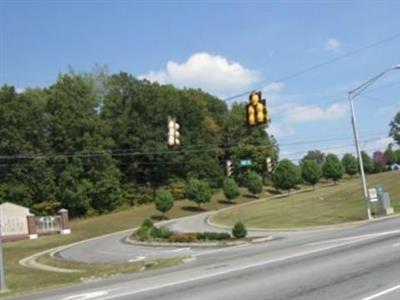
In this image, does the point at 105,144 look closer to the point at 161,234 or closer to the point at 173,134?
the point at 161,234

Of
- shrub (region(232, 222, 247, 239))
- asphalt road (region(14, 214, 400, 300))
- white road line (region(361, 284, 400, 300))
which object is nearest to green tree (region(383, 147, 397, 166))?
shrub (region(232, 222, 247, 239))

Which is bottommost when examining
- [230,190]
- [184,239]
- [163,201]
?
[184,239]

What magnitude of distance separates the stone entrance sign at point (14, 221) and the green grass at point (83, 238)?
334 centimetres

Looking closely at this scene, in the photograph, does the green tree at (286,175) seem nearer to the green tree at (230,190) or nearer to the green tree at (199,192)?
the green tree at (230,190)

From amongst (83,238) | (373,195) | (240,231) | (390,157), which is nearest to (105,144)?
(83,238)

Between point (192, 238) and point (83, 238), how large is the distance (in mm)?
27010

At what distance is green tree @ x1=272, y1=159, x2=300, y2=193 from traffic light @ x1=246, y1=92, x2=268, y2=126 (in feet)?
261

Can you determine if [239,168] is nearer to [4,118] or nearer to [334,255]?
[4,118]

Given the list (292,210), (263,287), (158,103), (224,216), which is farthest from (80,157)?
(263,287)

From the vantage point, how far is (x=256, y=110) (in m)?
24.2

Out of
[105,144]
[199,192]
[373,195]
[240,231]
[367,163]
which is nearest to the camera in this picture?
[240,231]

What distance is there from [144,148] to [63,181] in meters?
16.8

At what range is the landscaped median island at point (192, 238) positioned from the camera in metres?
40.7

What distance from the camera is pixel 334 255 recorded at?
2156 cm
